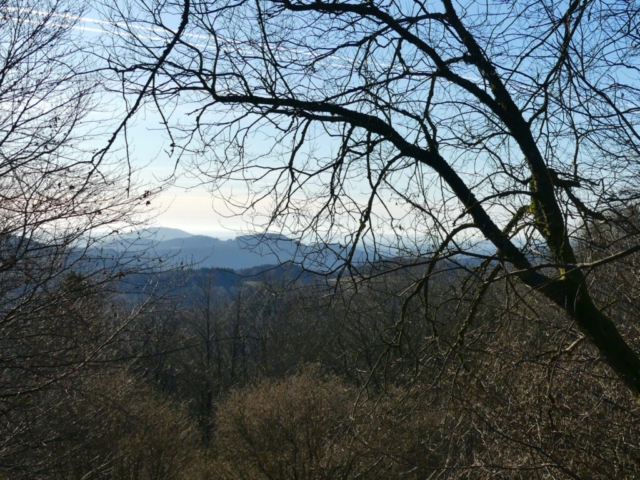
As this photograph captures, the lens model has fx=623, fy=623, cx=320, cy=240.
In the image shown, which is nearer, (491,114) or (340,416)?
(491,114)

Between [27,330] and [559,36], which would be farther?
[27,330]

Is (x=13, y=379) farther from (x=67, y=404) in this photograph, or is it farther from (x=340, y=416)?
(x=340, y=416)

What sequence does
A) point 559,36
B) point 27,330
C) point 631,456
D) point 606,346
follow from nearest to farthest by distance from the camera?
1. point 559,36
2. point 606,346
3. point 631,456
4. point 27,330

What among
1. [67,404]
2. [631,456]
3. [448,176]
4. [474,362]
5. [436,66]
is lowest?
[67,404]

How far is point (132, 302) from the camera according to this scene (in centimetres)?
920

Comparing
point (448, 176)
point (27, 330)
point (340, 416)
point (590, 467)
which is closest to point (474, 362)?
point (590, 467)

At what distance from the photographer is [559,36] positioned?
12.4 feet

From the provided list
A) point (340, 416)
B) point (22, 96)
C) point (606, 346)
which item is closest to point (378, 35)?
point (606, 346)

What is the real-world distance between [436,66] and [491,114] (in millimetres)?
515

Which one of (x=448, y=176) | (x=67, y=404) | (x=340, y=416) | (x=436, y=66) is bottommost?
(x=340, y=416)

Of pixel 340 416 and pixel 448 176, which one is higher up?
pixel 448 176

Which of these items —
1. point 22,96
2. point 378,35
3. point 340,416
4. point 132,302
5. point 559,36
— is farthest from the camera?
point 340,416

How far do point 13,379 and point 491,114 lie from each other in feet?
19.1

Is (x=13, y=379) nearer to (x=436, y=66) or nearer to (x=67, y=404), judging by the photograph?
(x=67, y=404)
